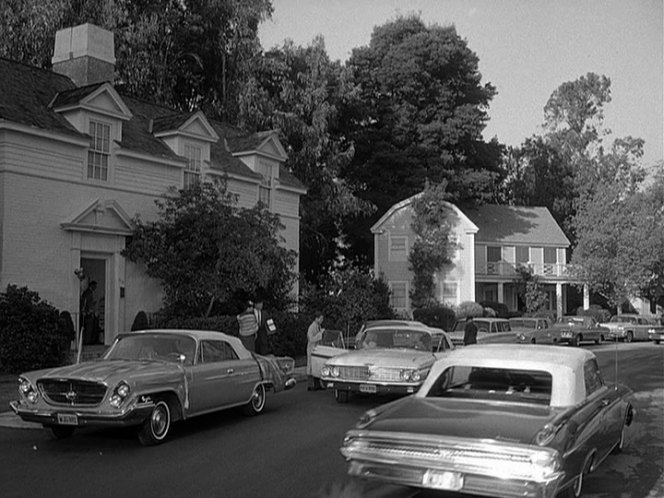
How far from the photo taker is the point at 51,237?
19.3 meters

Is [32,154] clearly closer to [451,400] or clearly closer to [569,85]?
[451,400]

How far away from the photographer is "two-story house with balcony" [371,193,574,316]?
151 ft

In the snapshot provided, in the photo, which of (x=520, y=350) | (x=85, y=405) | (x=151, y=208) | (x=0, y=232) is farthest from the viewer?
(x=151, y=208)

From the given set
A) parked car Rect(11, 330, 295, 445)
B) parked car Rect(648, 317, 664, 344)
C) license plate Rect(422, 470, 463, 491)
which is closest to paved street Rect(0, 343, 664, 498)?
parked car Rect(11, 330, 295, 445)

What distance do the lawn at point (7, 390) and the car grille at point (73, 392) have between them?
3558 mm

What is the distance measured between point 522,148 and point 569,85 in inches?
273

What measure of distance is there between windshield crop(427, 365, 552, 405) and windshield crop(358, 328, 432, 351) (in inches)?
225

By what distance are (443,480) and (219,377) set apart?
5341 millimetres

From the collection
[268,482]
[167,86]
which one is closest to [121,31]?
[167,86]

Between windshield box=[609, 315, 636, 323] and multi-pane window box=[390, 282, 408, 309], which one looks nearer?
windshield box=[609, 315, 636, 323]

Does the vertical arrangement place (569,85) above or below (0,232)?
above

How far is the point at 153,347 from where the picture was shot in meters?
10.5

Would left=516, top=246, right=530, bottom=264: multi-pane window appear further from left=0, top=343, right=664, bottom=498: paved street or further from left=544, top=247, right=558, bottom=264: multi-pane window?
left=0, top=343, right=664, bottom=498: paved street

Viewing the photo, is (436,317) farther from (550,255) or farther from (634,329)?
(550,255)
